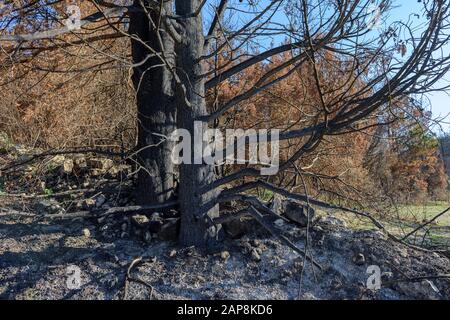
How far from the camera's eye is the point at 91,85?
6863mm

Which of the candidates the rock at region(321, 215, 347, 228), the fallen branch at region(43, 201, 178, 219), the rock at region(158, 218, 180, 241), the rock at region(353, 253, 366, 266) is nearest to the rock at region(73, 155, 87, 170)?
the fallen branch at region(43, 201, 178, 219)

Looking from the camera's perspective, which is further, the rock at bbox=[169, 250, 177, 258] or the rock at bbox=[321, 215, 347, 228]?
the rock at bbox=[321, 215, 347, 228]

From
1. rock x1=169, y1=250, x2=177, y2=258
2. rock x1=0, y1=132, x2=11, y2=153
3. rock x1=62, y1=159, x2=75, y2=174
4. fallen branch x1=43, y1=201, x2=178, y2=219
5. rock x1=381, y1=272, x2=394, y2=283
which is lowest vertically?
rock x1=381, y1=272, x2=394, y2=283

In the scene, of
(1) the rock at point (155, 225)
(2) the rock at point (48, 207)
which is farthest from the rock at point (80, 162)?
(1) the rock at point (155, 225)

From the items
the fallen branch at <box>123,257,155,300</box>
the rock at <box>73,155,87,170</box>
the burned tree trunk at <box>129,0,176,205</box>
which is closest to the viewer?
the fallen branch at <box>123,257,155,300</box>

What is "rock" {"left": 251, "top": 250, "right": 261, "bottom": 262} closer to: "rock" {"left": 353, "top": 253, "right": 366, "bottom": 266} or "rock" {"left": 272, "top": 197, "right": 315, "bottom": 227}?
"rock" {"left": 272, "top": 197, "right": 315, "bottom": 227}

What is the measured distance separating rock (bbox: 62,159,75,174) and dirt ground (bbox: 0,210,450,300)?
5.57 feet

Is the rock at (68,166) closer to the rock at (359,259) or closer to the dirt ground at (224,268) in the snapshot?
the dirt ground at (224,268)

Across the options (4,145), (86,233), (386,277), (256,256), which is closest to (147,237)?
(86,233)

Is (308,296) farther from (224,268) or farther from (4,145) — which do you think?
(4,145)

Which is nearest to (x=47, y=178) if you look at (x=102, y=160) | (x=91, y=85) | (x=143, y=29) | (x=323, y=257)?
(x=102, y=160)

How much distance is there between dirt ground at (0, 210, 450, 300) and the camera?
2881mm
